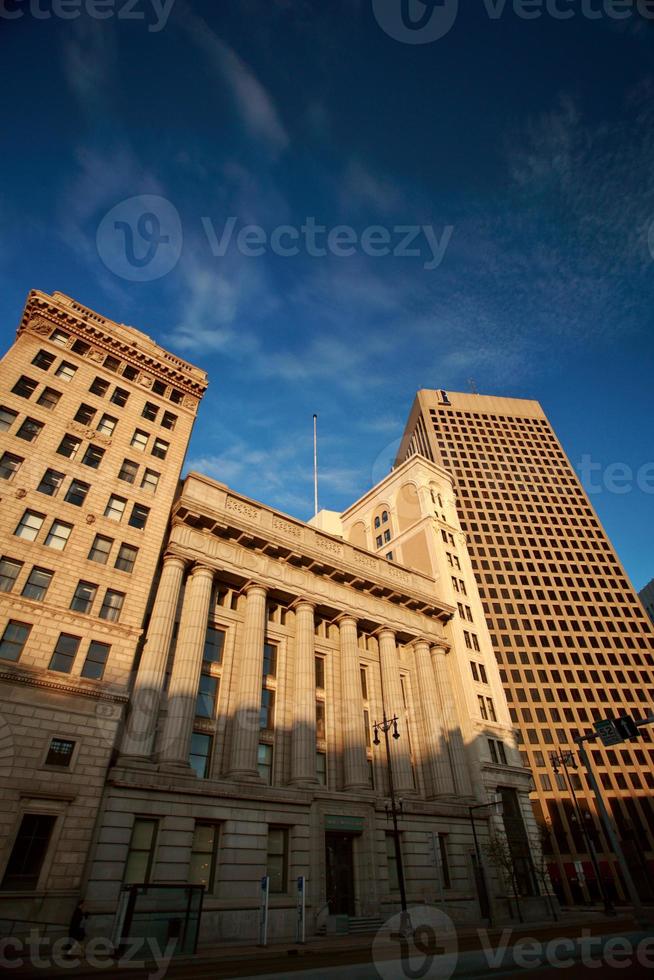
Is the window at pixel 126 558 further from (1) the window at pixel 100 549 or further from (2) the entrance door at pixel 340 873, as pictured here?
(2) the entrance door at pixel 340 873

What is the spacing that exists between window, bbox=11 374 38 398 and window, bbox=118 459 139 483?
7131 mm

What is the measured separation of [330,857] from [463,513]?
75082 mm

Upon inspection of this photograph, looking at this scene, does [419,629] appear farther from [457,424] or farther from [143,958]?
[457,424]

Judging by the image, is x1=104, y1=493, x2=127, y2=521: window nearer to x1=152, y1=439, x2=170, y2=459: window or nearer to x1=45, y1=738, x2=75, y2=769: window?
x1=152, y1=439, x2=170, y2=459: window

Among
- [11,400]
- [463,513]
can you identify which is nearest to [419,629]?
[11,400]

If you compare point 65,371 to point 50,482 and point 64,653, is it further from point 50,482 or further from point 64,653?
point 64,653

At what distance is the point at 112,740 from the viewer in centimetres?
2519

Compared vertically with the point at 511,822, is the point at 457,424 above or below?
above

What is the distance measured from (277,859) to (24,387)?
107 feet

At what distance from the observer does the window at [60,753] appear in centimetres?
2338

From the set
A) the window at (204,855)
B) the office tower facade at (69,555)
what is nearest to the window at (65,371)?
the office tower facade at (69,555)

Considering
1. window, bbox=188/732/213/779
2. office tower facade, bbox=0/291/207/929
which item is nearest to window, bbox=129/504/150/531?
office tower facade, bbox=0/291/207/929

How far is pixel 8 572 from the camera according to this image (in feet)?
85.8

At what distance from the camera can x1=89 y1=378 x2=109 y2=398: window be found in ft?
121
